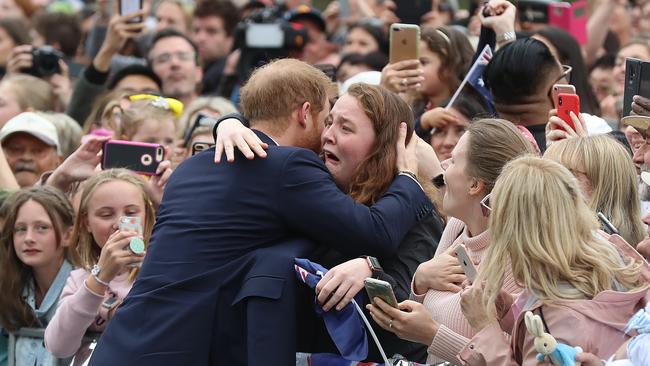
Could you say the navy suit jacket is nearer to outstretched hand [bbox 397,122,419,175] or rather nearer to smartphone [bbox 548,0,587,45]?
outstretched hand [bbox 397,122,419,175]

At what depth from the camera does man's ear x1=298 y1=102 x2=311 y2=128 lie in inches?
195

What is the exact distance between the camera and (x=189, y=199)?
15.8 ft

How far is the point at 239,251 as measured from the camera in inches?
186

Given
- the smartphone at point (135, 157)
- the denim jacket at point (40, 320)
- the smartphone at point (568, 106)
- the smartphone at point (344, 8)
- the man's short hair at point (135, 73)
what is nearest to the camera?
the smartphone at point (568, 106)

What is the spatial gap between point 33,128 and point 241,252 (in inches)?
125

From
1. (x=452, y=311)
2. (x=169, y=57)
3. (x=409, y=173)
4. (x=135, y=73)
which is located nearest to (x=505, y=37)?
(x=409, y=173)

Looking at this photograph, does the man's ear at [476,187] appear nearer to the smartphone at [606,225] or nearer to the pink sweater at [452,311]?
the pink sweater at [452,311]

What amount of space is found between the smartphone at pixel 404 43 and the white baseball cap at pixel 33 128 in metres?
2.31

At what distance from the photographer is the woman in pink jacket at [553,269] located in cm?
391

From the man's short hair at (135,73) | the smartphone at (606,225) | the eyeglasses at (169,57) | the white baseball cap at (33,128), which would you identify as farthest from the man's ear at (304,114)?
the eyeglasses at (169,57)

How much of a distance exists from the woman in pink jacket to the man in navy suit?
0.72m

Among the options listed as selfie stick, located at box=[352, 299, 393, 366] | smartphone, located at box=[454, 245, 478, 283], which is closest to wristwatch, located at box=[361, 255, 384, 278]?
selfie stick, located at box=[352, 299, 393, 366]

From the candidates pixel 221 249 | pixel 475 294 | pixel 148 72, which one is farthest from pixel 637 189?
pixel 148 72

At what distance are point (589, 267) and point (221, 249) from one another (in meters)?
1.41
